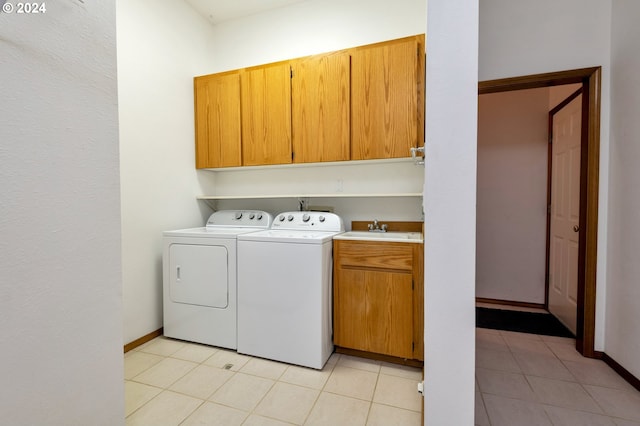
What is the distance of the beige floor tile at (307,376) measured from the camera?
5.63 ft

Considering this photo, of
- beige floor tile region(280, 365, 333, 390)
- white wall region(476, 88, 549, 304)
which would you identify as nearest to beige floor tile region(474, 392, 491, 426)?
beige floor tile region(280, 365, 333, 390)

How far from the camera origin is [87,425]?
1.08m

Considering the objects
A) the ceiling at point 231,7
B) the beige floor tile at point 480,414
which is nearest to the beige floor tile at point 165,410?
the beige floor tile at point 480,414

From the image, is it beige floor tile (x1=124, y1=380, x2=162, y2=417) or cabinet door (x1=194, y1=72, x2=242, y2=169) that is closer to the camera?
beige floor tile (x1=124, y1=380, x2=162, y2=417)

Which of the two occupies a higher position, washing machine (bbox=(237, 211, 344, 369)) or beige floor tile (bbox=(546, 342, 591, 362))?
washing machine (bbox=(237, 211, 344, 369))

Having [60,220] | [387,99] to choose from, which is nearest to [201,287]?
[60,220]

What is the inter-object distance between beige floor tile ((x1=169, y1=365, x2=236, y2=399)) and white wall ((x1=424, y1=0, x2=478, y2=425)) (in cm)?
127

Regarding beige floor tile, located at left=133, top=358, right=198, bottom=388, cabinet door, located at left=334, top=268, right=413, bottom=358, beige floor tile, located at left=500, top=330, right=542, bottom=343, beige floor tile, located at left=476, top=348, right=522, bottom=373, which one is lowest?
beige floor tile, located at left=500, top=330, right=542, bottom=343

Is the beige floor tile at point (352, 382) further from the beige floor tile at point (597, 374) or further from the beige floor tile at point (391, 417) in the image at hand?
the beige floor tile at point (597, 374)

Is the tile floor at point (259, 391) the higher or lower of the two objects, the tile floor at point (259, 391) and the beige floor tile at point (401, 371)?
the higher

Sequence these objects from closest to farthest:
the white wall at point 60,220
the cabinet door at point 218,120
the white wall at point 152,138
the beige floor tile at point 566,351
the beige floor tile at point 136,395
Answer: the white wall at point 60,220
the beige floor tile at point 136,395
the beige floor tile at point 566,351
the white wall at point 152,138
the cabinet door at point 218,120

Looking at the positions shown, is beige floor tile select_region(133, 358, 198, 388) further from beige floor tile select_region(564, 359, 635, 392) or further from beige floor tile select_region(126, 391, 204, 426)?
beige floor tile select_region(564, 359, 635, 392)

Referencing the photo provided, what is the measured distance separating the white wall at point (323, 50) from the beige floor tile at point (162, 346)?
1.34 metres

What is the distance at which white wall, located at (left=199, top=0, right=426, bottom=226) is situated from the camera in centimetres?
235
